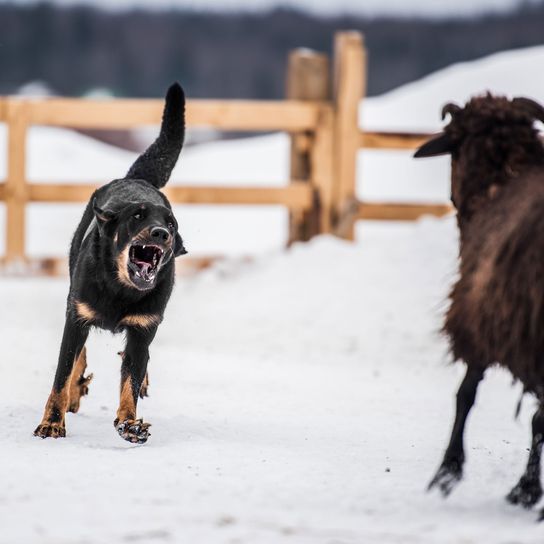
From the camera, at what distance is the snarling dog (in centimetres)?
470

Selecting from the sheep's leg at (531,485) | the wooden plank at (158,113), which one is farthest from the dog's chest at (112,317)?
the wooden plank at (158,113)

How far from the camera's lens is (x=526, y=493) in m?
3.98

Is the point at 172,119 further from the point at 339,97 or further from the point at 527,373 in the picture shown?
the point at 339,97

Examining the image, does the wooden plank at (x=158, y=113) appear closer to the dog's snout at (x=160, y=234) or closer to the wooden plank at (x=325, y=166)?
the wooden plank at (x=325, y=166)

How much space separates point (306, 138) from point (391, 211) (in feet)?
3.67

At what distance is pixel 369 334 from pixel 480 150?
418cm

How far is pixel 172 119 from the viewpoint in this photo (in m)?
5.99

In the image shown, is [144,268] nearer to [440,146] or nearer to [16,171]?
[440,146]

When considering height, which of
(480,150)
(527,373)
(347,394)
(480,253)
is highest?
(480,150)

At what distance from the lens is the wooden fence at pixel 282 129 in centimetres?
1034

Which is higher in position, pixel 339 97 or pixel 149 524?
pixel 339 97

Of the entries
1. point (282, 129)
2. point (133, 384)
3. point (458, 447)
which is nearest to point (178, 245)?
point (133, 384)

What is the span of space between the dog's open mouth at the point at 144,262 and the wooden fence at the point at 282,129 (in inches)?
218

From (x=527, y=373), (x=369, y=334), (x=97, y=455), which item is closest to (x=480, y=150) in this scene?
(x=527, y=373)
